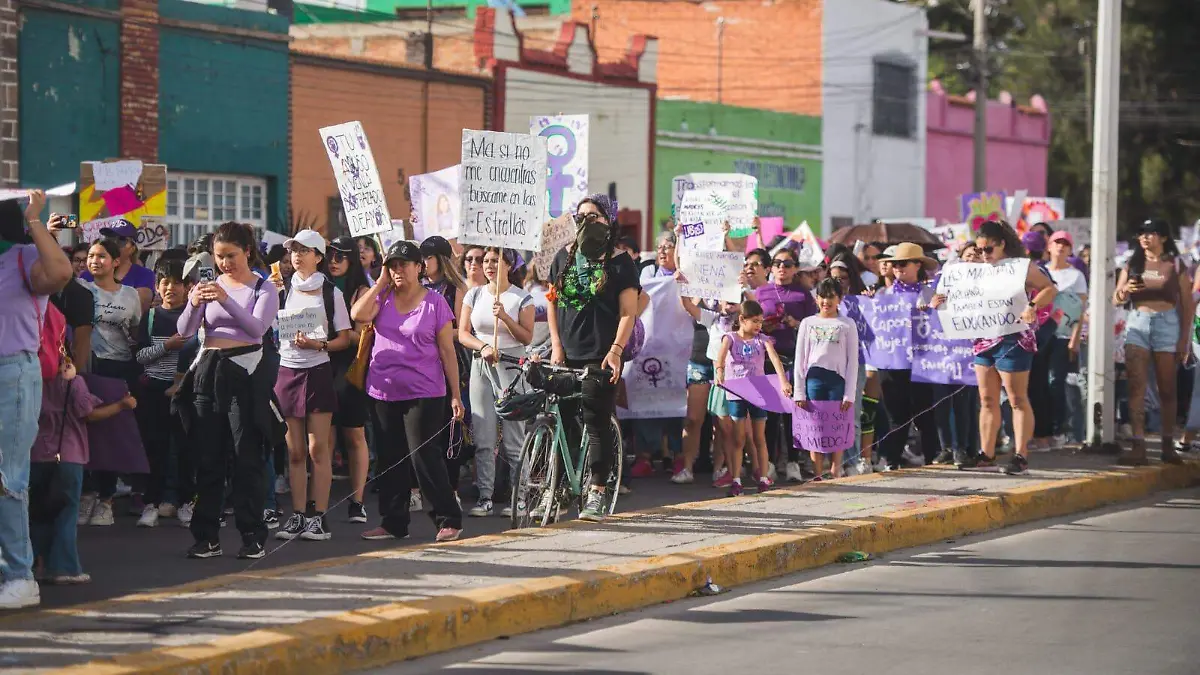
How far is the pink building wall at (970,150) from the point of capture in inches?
1967

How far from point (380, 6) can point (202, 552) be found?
1251 inches

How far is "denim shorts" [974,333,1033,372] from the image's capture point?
13.6 metres

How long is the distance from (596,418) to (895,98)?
38.3 m

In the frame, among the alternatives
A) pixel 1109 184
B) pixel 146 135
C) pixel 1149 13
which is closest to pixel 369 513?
pixel 1109 184

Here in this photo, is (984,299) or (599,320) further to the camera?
(984,299)

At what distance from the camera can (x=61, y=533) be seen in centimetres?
904

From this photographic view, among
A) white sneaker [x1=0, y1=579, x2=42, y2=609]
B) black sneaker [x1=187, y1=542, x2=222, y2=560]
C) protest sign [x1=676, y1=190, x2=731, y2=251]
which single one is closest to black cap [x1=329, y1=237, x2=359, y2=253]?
black sneaker [x1=187, y1=542, x2=222, y2=560]

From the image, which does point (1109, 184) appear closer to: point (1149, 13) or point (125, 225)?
point (125, 225)

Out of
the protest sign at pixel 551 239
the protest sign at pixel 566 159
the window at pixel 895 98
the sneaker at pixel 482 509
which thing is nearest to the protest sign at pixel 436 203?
the protest sign at pixel 551 239

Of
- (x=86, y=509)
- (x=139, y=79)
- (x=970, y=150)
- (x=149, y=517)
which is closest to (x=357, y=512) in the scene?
(x=149, y=517)

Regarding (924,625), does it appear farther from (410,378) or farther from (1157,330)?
(1157,330)

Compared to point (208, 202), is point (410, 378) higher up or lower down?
lower down

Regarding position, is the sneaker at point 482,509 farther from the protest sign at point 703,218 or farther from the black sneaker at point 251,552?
the protest sign at point 703,218

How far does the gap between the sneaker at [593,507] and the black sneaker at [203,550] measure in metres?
2.16
